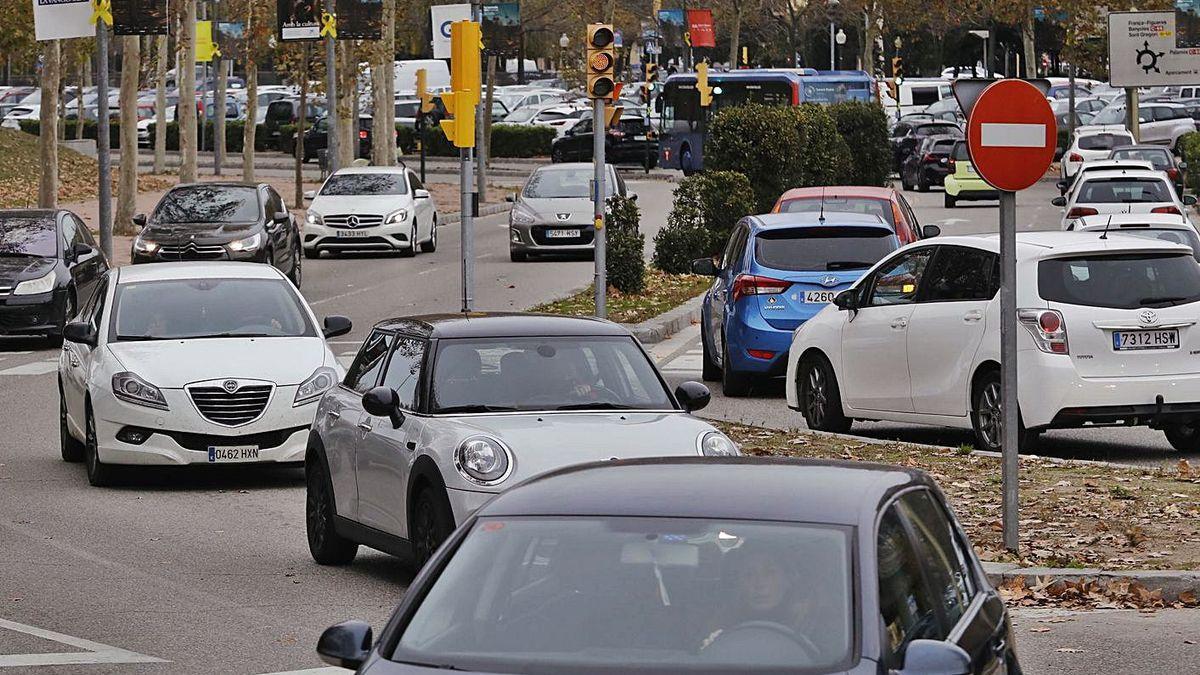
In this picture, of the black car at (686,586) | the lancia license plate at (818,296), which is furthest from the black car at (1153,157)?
the black car at (686,586)

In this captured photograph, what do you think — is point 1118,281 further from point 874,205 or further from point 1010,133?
point 874,205

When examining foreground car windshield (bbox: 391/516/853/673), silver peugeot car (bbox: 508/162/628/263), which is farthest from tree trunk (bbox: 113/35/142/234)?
foreground car windshield (bbox: 391/516/853/673)

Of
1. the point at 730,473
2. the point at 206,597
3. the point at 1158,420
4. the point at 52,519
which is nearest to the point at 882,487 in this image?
the point at 730,473

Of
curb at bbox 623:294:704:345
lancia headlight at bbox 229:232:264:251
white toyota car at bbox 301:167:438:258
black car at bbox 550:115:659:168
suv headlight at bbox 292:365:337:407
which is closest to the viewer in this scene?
suv headlight at bbox 292:365:337:407

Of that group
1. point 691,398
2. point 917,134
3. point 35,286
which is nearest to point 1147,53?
point 917,134

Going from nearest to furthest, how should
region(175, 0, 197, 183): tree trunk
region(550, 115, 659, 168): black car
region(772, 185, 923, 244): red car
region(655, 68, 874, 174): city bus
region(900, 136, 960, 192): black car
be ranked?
region(772, 185, 923, 244): red car
region(175, 0, 197, 183): tree trunk
region(900, 136, 960, 192): black car
region(655, 68, 874, 174): city bus
region(550, 115, 659, 168): black car

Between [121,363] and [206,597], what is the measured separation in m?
4.59

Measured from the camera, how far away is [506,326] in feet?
36.1

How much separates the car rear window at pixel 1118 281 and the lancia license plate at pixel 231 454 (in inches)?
210

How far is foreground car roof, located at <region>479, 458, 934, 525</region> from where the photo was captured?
516 centimetres

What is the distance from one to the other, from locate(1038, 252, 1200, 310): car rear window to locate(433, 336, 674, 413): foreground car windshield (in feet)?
15.3

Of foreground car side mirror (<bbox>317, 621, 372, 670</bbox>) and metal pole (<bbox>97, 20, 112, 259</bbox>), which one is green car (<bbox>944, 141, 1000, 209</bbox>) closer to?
metal pole (<bbox>97, 20, 112, 259</bbox>)

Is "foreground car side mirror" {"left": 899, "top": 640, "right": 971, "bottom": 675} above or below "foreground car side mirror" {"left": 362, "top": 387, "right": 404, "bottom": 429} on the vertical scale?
above

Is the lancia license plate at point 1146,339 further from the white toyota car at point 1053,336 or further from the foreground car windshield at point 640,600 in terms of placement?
the foreground car windshield at point 640,600
